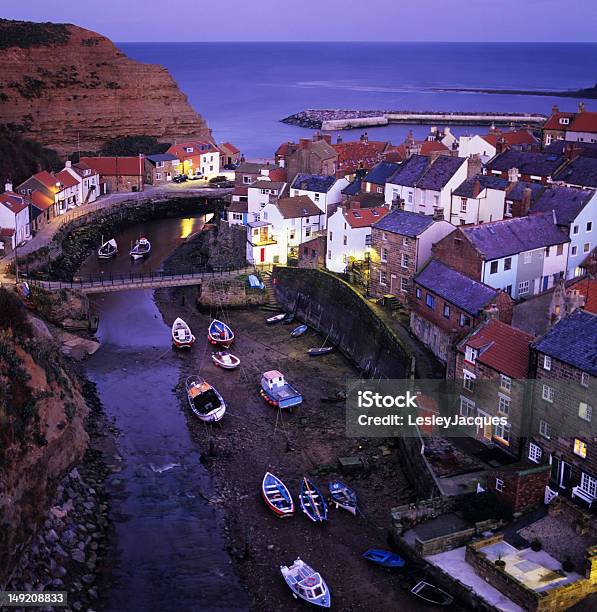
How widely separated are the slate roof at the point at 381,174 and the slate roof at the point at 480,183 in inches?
326

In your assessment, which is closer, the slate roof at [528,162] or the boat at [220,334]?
the boat at [220,334]

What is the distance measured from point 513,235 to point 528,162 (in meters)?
19.8

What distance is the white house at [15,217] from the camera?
60750 mm

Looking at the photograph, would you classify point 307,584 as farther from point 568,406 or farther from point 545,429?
point 568,406

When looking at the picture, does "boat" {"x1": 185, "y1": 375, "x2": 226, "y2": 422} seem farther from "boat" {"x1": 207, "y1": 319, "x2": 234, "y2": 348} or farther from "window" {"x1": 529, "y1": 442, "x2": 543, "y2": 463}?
"window" {"x1": 529, "y1": 442, "x2": 543, "y2": 463}

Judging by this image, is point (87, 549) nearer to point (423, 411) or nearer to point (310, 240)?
point (423, 411)

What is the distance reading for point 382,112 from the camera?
172m

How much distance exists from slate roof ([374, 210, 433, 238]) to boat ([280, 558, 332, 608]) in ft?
76.2

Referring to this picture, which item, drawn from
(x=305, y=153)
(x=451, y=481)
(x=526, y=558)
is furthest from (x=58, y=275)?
(x=526, y=558)

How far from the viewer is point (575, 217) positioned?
4572cm

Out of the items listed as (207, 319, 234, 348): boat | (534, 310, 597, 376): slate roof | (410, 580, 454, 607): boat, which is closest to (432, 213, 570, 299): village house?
(534, 310, 597, 376): slate roof

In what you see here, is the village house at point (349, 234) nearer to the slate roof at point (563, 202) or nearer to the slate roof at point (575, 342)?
the slate roof at point (563, 202)

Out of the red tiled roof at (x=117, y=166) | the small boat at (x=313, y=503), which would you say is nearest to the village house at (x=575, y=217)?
the small boat at (x=313, y=503)

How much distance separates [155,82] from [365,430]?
8257cm
